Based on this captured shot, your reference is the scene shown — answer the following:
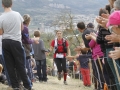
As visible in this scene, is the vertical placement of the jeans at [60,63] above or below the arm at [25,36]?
below

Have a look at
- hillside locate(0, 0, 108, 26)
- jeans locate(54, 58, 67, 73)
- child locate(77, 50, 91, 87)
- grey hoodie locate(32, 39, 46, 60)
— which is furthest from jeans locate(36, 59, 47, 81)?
hillside locate(0, 0, 108, 26)

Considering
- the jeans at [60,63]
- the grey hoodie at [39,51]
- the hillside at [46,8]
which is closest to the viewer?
the jeans at [60,63]

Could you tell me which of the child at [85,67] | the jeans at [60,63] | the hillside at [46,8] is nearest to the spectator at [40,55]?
the jeans at [60,63]

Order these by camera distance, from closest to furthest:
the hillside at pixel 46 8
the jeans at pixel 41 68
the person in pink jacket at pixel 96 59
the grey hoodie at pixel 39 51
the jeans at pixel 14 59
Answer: the jeans at pixel 14 59 < the person in pink jacket at pixel 96 59 < the grey hoodie at pixel 39 51 < the jeans at pixel 41 68 < the hillside at pixel 46 8

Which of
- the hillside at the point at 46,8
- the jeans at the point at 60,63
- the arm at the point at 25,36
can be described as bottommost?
the jeans at the point at 60,63

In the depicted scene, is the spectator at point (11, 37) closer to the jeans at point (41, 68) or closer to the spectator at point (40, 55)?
the spectator at point (40, 55)

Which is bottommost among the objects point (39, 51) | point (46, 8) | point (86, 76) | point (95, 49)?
point (86, 76)

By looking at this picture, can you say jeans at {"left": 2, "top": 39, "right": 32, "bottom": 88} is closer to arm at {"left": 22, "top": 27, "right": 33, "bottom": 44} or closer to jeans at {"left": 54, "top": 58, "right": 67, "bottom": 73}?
arm at {"left": 22, "top": 27, "right": 33, "bottom": 44}

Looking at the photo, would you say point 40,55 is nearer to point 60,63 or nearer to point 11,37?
point 60,63

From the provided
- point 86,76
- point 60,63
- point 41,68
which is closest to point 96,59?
point 86,76

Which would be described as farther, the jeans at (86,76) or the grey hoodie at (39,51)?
the grey hoodie at (39,51)

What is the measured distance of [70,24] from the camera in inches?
1136

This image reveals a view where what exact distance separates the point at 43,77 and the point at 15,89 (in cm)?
454

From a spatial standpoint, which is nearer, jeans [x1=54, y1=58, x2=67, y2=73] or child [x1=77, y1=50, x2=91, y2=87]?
child [x1=77, y1=50, x2=91, y2=87]
